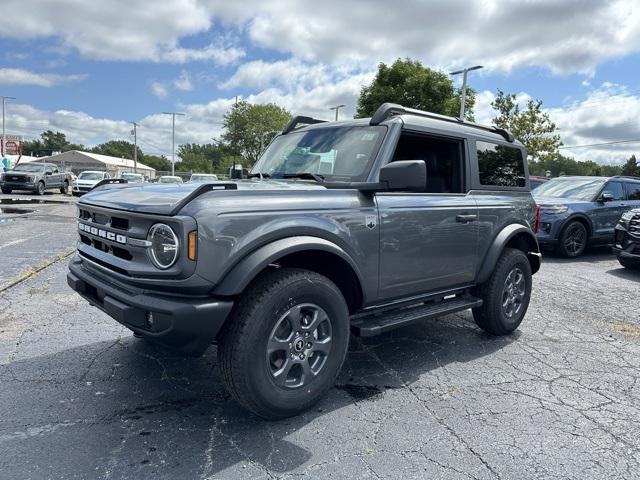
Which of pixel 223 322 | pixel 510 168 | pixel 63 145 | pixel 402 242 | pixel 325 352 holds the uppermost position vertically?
pixel 63 145

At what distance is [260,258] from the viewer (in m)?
2.67

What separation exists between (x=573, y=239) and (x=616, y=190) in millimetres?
1936

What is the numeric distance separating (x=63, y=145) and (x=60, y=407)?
15554 centimetres

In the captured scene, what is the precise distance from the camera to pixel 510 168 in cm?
485

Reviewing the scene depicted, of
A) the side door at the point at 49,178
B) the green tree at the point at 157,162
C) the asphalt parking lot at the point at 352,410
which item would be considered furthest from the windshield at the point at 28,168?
the green tree at the point at 157,162

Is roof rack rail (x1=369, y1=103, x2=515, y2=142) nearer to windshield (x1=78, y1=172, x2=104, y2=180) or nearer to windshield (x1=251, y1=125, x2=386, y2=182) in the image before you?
windshield (x1=251, y1=125, x2=386, y2=182)

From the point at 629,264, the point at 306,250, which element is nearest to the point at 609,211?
the point at 629,264

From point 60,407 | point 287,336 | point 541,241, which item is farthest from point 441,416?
point 541,241

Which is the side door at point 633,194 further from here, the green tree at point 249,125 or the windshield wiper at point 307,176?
the green tree at point 249,125

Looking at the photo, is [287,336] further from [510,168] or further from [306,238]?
[510,168]

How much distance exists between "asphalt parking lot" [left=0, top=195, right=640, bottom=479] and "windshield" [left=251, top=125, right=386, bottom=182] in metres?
1.62

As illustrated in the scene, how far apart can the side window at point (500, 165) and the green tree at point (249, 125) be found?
2248 inches

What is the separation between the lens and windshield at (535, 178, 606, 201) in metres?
10.4

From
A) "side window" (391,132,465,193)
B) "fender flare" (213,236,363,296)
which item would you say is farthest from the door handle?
"fender flare" (213,236,363,296)
